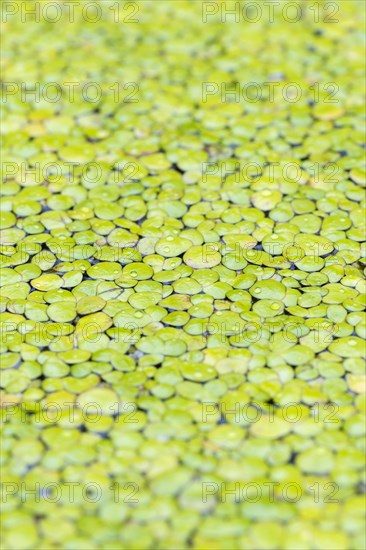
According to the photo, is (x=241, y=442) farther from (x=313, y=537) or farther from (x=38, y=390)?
(x=38, y=390)

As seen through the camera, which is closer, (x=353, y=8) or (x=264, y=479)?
(x=264, y=479)

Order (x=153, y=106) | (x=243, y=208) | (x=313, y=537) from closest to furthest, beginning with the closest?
(x=313, y=537), (x=243, y=208), (x=153, y=106)

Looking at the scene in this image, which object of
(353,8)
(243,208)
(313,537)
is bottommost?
(313,537)

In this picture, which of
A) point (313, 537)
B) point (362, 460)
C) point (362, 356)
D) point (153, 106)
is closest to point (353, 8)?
point (153, 106)

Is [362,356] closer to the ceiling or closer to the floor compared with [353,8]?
closer to the floor

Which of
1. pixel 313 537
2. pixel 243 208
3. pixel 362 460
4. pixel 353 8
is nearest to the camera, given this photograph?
pixel 313 537


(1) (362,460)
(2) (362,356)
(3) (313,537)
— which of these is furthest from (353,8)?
(3) (313,537)
